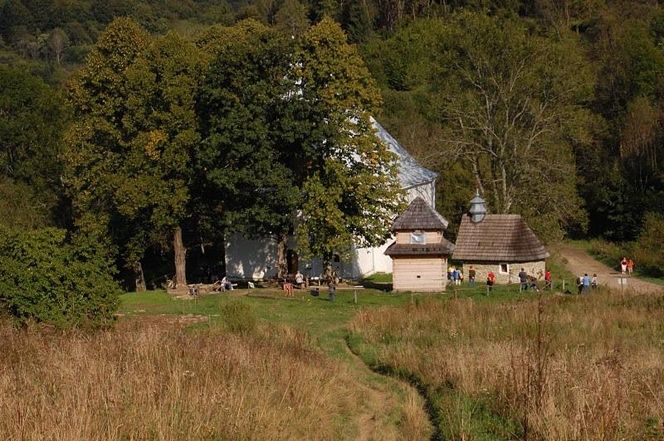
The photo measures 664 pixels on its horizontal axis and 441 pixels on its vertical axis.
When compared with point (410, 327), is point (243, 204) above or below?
above

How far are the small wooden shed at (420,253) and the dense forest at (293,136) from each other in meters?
1.78

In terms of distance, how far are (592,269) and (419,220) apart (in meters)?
16.5

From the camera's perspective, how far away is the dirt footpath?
127ft

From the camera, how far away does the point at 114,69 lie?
39.4m

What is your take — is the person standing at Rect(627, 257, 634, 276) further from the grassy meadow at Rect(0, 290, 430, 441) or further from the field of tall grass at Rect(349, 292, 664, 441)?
the grassy meadow at Rect(0, 290, 430, 441)

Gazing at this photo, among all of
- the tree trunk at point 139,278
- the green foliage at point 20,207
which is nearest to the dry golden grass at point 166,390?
the tree trunk at point 139,278

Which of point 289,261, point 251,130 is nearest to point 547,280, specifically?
point 289,261

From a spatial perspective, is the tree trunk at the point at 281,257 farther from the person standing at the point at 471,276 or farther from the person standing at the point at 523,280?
the person standing at the point at 523,280

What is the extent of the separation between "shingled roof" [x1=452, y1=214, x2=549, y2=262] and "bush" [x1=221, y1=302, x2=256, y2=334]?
66.7ft

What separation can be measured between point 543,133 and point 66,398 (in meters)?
42.3

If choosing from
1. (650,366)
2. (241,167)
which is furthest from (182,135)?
(650,366)

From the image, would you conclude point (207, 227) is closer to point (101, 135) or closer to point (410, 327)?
point (101, 135)

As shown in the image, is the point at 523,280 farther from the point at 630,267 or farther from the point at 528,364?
the point at 528,364

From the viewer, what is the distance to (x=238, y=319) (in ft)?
67.8
